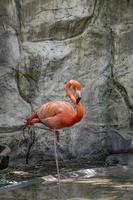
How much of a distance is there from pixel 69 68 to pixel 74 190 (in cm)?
260

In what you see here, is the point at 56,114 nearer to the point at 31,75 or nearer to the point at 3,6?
the point at 31,75

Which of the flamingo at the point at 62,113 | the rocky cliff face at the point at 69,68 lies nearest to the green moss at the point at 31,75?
the rocky cliff face at the point at 69,68

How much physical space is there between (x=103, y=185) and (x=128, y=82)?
254cm

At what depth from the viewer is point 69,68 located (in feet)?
24.4

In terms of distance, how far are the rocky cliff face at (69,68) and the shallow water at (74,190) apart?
1621mm

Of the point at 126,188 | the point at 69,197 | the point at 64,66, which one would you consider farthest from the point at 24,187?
the point at 64,66

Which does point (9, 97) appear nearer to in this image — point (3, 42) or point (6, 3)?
point (3, 42)

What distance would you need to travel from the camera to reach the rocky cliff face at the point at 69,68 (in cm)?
714

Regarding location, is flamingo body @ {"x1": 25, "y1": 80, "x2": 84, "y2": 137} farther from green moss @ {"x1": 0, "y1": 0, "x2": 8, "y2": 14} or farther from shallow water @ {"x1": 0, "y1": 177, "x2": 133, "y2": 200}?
green moss @ {"x1": 0, "y1": 0, "x2": 8, "y2": 14}

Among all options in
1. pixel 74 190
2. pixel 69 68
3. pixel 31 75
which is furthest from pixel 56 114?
pixel 69 68

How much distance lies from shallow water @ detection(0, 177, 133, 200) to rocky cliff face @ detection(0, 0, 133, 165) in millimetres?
1621

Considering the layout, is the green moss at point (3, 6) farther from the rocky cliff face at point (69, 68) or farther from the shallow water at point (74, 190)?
the shallow water at point (74, 190)

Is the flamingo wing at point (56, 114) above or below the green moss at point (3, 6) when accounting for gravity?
below

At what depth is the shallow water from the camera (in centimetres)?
480
